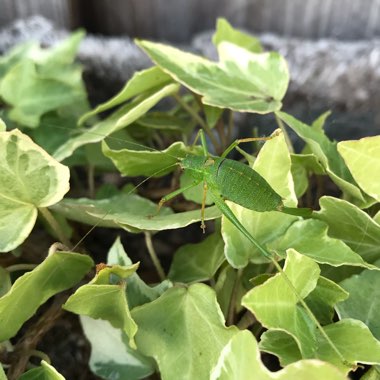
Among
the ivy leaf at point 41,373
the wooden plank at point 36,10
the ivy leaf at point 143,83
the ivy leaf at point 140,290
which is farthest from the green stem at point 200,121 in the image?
the wooden plank at point 36,10

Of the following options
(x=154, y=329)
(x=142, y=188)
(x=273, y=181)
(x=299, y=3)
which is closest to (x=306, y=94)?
(x=299, y=3)

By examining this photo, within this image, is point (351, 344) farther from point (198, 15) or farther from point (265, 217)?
point (198, 15)

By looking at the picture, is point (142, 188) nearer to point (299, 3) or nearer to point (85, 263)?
point (85, 263)

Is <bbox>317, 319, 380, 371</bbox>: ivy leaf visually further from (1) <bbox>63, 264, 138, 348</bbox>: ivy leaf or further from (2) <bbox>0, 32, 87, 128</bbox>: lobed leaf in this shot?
(2) <bbox>0, 32, 87, 128</bbox>: lobed leaf

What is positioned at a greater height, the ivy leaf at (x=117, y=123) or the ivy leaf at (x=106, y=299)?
the ivy leaf at (x=117, y=123)

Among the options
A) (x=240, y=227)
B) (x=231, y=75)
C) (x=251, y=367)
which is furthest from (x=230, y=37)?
(x=251, y=367)

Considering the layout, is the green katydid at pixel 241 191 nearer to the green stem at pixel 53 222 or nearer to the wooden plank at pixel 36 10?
the green stem at pixel 53 222
